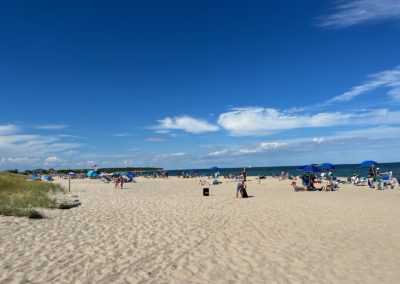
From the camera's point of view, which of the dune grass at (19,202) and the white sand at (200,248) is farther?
the dune grass at (19,202)

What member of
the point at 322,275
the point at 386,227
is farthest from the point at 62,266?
the point at 386,227

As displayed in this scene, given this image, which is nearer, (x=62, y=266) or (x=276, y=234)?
(x=62, y=266)

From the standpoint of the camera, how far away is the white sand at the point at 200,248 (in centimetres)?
576

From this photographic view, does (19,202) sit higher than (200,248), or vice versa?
(19,202)

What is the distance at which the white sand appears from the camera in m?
5.76

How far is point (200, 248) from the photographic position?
7.63 m

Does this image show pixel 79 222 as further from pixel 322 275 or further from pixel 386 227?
pixel 386 227

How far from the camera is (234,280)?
5.59 meters

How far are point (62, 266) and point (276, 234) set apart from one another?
5.61m

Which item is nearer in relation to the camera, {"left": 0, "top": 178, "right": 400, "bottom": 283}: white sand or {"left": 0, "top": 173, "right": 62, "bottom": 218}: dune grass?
{"left": 0, "top": 178, "right": 400, "bottom": 283}: white sand

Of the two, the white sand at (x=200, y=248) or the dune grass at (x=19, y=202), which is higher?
the dune grass at (x=19, y=202)

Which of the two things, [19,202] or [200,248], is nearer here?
[200,248]

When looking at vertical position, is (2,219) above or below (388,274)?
above

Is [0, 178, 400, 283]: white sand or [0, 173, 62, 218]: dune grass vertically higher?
[0, 173, 62, 218]: dune grass
